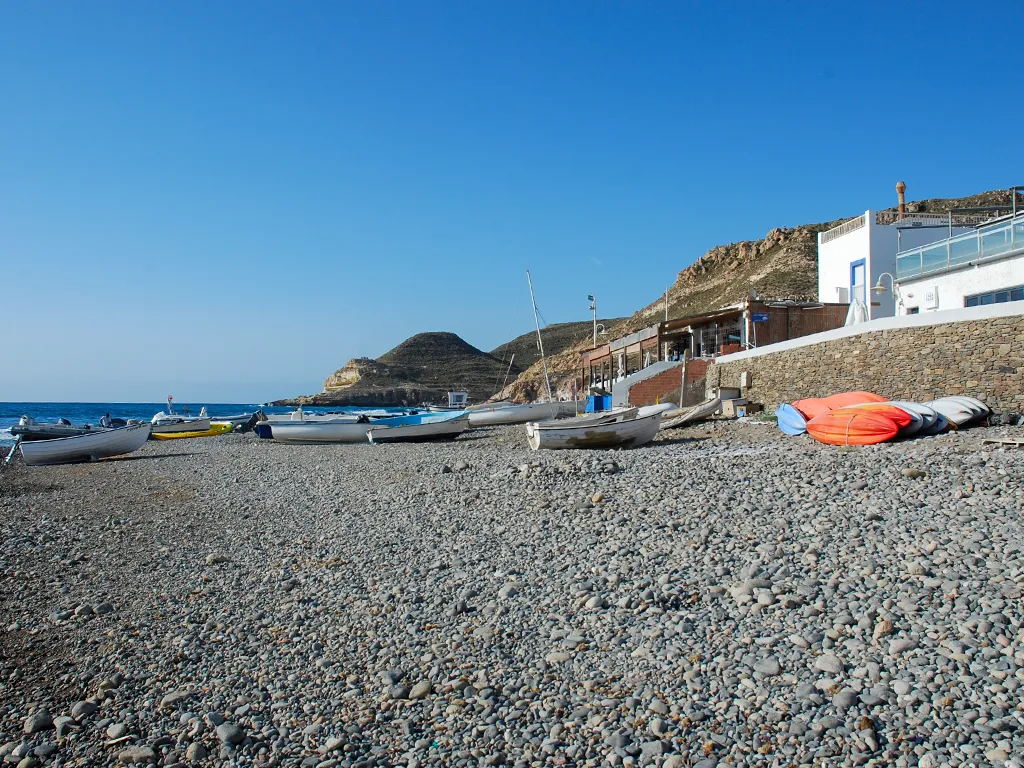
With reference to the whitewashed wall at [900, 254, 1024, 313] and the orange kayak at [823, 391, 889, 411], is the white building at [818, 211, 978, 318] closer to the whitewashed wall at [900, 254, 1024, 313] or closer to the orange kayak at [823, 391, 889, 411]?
the whitewashed wall at [900, 254, 1024, 313]

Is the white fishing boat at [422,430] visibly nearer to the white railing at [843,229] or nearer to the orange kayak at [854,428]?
the orange kayak at [854,428]

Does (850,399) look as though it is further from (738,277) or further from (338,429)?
(738,277)

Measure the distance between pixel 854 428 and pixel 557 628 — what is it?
10.2m

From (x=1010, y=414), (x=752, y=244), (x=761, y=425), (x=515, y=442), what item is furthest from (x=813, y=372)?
(x=752, y=244)

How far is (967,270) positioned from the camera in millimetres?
21531

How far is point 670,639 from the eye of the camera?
5523 mm

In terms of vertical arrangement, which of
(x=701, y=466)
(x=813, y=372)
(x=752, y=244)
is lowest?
(x=701, y=466)

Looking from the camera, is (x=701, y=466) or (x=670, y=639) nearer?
(x=670, y=639)

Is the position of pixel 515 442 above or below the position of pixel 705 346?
below

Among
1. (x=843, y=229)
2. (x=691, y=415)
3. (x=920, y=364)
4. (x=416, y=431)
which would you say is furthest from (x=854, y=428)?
(x=843, y=229)

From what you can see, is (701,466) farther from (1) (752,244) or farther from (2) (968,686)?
(1) (752,244)

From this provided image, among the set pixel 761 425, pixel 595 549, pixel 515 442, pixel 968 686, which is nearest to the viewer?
pixel 968 686

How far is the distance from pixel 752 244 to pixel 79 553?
84.9 metres

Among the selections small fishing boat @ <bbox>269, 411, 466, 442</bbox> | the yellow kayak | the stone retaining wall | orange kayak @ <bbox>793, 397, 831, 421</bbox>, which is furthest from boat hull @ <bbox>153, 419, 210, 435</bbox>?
orange kayak @ <bbox>793, 397, 831, 421</bbox>
